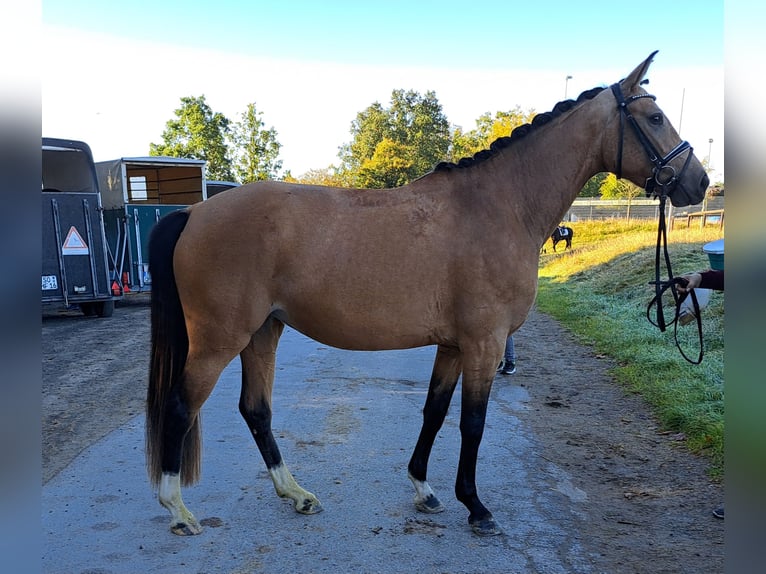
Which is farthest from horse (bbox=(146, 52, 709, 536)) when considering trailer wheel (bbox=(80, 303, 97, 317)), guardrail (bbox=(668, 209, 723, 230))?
guardrail (bbox=(668, 209, 723, 230))

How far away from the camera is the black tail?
3369 mm

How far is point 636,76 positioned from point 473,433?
2296 mm

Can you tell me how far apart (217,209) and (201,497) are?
5.91 feet

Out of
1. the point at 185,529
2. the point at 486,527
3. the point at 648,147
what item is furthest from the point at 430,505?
the point at 648,147

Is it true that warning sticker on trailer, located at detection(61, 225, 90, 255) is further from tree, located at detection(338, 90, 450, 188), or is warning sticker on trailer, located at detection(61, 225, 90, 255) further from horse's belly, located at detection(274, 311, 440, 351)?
tree, located at detection(338, 90, 450, 188)

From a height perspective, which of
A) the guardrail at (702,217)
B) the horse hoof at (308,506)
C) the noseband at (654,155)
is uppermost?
the noseband at (654,155)

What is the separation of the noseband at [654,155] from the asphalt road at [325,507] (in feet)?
6.45

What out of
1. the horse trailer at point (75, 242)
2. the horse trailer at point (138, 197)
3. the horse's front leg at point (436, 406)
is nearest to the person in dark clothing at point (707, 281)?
the horse's front leg at point (436, 406)

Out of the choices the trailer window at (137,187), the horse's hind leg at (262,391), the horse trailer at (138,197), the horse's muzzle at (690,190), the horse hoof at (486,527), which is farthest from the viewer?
the trailer window at (137,187)

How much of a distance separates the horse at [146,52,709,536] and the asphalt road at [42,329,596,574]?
0.58ft

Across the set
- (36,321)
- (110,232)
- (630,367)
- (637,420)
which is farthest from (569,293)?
(36,321)

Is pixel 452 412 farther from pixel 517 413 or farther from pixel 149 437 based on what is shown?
pixel 149 437

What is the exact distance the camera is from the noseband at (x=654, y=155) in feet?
10.9

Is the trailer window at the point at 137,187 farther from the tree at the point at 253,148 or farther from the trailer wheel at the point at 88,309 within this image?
the tree at the point at 253,148
